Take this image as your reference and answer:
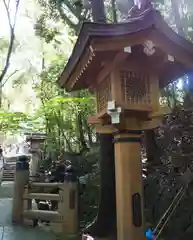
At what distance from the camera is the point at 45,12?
11734 mm

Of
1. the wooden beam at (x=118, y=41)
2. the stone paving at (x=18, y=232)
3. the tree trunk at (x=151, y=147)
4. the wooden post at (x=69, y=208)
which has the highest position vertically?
the wooden beam at (x=118, y=41)

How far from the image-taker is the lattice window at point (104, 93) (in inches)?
195

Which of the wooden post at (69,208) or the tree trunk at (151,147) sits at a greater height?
the tree trunk at (151,147)

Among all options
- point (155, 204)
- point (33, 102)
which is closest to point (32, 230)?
point (155, 204)

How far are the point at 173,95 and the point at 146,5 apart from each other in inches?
172

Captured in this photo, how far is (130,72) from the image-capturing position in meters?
4.76

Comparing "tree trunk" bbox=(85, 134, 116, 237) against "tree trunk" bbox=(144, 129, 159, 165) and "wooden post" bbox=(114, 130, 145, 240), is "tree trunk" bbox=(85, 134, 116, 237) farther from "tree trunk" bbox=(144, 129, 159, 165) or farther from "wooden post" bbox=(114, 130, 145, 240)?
"wooden post" bbox=(114, 130, 145, 240)

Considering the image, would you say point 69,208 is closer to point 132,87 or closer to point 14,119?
point 132,87

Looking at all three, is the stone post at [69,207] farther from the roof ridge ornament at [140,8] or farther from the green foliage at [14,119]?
the green foliage at [14,119]

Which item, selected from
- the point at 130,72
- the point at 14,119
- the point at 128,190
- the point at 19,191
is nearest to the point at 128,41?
the point at 130,72

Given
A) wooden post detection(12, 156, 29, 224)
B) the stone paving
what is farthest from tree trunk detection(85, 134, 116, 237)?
wooden post detection(12, 156, 29, 224)

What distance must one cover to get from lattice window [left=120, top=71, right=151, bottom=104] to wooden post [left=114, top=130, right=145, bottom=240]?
542 mm

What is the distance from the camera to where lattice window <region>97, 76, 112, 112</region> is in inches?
195

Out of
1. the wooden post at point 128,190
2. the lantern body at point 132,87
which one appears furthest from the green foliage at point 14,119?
the wooden post at point 128,190
